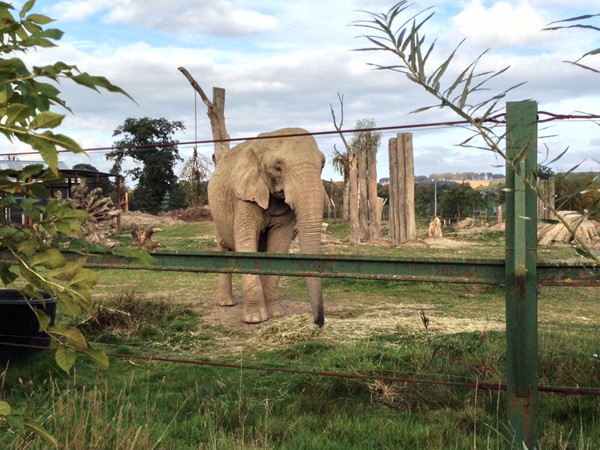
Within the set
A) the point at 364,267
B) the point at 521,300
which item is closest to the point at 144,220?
→ the point at 364,267

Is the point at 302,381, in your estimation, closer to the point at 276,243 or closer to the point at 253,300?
the point at 253,300

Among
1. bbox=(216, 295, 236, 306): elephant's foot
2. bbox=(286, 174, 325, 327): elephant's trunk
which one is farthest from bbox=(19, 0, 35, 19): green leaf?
bbox=(216, 295, 236, 306): elephant's foot

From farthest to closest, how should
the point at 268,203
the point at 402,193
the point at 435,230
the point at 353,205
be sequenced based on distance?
the point at 435,230 → the point at 353,205 → the point at 402,193 → the point at 268,203

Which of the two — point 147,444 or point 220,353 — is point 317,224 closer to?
point 220,353

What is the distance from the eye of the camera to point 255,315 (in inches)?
312

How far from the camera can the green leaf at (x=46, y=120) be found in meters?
1.40

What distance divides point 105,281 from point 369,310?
5287 mm

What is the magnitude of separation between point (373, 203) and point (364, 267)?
17.9 meters

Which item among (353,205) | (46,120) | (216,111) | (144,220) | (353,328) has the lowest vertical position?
(353,328)

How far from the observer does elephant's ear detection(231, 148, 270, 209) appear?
311 inches

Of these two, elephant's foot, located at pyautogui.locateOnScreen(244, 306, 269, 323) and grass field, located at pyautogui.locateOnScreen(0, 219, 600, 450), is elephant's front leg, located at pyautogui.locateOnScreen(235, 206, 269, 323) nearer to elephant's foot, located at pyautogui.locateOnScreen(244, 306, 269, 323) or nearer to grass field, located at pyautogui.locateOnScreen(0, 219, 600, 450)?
elephant's foot, located at pyautogui.locateOnScreen(244, 306, 269, 323)

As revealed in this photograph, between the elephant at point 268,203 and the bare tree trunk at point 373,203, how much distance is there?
12.3 metres

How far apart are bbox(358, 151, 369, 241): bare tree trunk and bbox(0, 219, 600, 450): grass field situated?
39.7 ft

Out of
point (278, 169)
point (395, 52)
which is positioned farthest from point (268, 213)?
point (395, 52)
